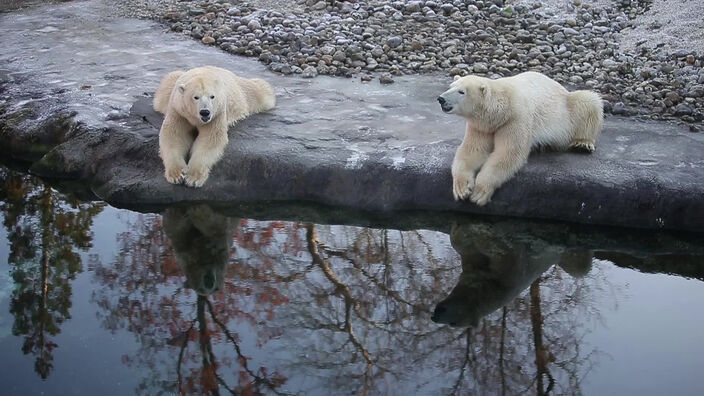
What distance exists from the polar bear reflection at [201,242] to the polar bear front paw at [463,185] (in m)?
1.59

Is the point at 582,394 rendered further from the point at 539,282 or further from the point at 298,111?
the point at 298,111

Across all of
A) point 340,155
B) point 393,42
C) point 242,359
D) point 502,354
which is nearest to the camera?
point 242,359

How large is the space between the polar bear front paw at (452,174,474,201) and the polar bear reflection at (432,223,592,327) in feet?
0.84

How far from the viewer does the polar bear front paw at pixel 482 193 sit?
609cm

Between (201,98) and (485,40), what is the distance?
13.0ft

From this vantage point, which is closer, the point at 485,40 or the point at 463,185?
the point at 463,185

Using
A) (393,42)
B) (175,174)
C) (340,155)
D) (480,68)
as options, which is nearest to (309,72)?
(393,42)

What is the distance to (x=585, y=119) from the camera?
6.46 metres

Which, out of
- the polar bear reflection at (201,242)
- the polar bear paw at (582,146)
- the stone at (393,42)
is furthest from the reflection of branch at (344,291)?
the stone at (393,42)

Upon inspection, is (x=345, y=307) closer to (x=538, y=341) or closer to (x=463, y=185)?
(x=538, y=341)

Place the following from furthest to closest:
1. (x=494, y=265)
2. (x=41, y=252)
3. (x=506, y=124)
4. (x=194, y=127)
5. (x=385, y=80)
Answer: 1. (x=385, y=80)
2. (x=194, y=127)
3. (x=506, y=124)
4. (x=41, y=252)
5. (x=494, y=265)

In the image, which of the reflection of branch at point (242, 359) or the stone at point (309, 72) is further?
the stone at point (309, 72)

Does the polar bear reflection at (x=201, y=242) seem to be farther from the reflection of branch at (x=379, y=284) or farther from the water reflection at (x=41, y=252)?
the reflection of branch at (x=379, y=284)

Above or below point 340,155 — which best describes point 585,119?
above
